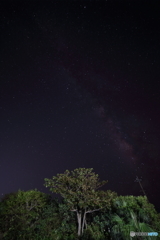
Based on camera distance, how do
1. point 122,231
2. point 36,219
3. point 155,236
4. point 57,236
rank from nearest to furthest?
1. point 155,236
2. point 122,231
3. point 57,236
4. point 36,219

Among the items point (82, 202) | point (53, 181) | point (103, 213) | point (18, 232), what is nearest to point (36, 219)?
point (18, 232)

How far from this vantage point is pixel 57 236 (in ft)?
34.5

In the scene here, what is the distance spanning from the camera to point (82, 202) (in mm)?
10664

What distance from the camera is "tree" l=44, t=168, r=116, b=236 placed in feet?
36.3

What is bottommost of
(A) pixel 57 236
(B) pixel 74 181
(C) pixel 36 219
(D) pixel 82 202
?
(A) pixel 57 236

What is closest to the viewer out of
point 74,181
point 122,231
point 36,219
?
point 122,231

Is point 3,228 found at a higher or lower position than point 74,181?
lower

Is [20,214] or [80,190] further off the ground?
[80,190]

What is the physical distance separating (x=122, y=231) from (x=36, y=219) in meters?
8.43

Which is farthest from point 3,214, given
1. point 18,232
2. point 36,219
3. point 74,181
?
point 74,181

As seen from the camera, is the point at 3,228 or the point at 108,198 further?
the point at 108,198

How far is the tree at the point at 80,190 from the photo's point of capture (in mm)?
11062

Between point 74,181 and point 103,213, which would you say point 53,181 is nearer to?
point 74,181

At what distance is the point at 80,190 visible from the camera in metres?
11.9
